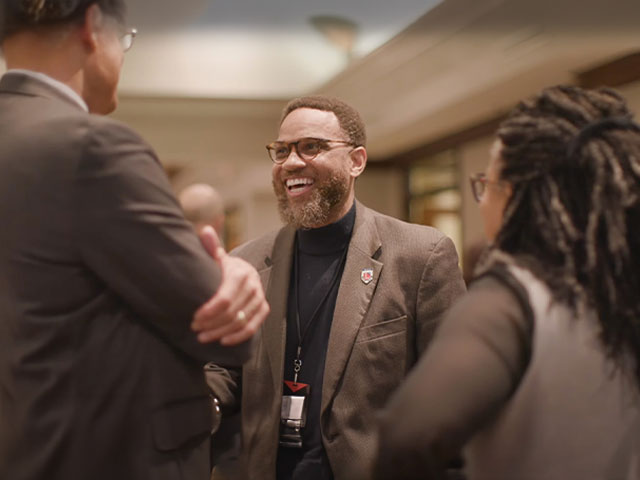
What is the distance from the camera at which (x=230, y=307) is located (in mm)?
1146

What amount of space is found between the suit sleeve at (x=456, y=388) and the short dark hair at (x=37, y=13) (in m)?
0.82

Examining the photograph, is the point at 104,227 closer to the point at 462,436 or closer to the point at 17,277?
the point at 17,277

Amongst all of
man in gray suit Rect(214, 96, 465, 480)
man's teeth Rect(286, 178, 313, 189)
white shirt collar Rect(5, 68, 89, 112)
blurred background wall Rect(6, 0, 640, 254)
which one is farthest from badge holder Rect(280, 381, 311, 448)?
blurred background wall Rect(6, 0, 640, 254)

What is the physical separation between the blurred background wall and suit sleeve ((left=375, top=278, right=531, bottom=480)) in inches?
157

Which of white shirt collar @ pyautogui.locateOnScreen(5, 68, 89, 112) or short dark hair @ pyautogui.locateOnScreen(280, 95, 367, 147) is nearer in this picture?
white shirt collar @ pyautogui.locateOnScreen(5, 68, 89, 112)

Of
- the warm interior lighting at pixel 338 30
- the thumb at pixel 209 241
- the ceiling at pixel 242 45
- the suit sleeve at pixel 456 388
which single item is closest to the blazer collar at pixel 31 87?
the thumb at pixel 209 241

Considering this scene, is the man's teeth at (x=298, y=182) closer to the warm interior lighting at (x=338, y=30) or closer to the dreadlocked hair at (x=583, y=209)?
the dreadlocked hair at (x=583, y=209)

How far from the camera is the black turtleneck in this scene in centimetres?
192

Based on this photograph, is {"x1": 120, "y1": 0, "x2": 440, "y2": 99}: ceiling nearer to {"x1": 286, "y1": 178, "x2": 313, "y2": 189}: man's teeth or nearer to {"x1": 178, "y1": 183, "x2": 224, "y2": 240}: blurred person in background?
{"x1": 178, "y1": 183, "x2": 224, "y2": 240}: blurred person in background

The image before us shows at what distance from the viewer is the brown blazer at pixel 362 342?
1.88 m

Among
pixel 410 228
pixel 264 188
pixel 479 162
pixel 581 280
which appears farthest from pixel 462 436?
pixel 264 188

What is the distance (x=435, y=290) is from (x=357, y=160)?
63cm

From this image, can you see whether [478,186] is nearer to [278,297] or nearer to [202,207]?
[278,297]

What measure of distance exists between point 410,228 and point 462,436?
1.17 metres
